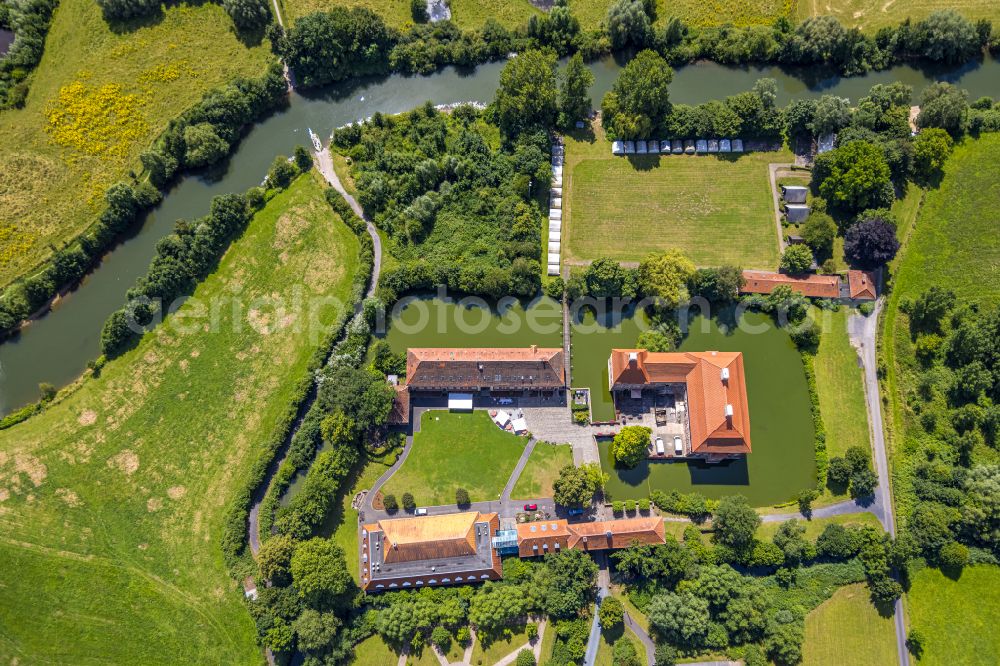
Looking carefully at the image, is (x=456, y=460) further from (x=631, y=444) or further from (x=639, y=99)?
(x=639, y=99)

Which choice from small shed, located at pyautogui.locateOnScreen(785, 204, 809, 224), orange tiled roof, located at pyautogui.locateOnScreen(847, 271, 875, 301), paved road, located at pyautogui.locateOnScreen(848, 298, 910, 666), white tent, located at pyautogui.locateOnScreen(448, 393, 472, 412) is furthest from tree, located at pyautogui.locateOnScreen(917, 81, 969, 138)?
white tent, located at pyautogui.locateOnScreen(448, 393, 472, 412)

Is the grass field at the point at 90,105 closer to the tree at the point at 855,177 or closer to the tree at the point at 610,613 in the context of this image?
the tree at the point at 855,177

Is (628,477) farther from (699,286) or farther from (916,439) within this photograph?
(916,439)

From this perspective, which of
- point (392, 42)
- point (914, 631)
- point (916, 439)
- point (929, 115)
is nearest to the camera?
point (914, 631)

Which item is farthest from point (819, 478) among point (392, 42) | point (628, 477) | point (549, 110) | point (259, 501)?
point (392, 42)

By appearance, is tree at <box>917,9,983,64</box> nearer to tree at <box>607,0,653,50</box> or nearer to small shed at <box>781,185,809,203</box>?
small shed at <box>781,185,809,203</box>

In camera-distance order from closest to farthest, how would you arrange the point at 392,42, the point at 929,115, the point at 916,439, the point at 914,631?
the point at 914,631, the point at 916,439, the point at 929,115, the point at 392,42
